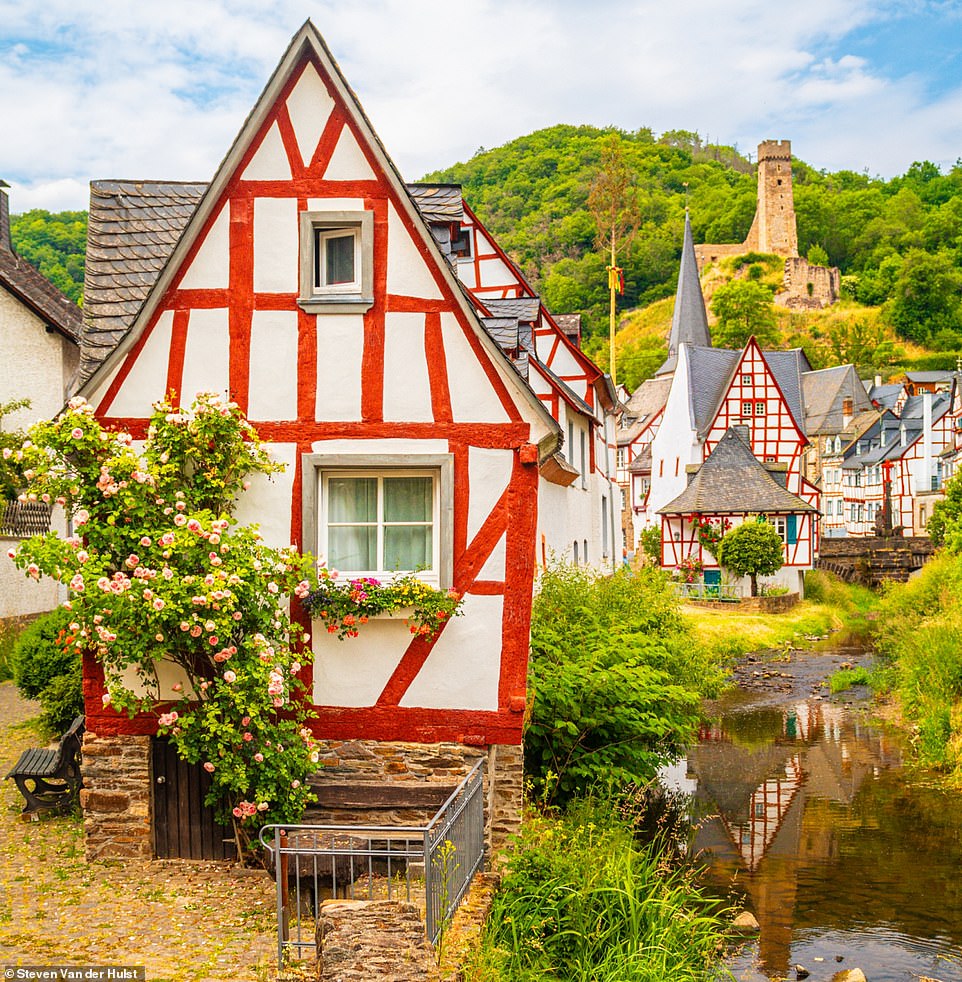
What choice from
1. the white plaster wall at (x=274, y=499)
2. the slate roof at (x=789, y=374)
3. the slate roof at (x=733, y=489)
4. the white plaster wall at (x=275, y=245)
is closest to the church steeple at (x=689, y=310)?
the slate roof at (x=789, y=374)

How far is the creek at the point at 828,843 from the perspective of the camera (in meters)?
10.7

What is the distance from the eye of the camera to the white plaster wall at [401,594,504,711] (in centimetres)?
966

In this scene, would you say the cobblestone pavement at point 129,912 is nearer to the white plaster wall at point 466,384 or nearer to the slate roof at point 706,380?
the white plaster wall at point 466,384

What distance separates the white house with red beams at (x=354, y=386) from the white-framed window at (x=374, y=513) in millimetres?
20

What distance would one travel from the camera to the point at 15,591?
914 inches

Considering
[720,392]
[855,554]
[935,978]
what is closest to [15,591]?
[935,978]

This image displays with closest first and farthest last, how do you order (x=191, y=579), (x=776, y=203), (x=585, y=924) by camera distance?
(x=191, y=579)
(x=585, y=924)
(x=776, y=203)

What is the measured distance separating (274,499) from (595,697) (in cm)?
446

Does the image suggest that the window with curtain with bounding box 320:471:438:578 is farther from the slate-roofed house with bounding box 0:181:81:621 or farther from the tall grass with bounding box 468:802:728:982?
the slate-roofed house with bounding box 0:181:81:621

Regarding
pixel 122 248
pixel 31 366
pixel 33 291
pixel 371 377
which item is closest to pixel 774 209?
pixel 33 291

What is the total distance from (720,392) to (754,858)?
36687 mm

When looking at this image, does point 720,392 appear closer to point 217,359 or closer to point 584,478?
point 584,478

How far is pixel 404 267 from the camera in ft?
32.0

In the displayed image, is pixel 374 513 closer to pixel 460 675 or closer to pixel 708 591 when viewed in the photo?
pixel 460 675
